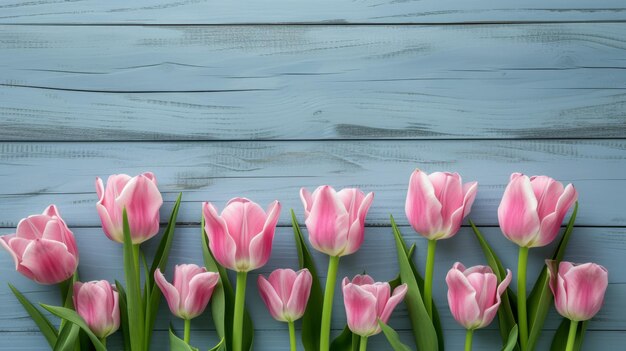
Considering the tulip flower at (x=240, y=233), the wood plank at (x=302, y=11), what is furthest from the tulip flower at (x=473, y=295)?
the wood plank at (x=302, y=11)

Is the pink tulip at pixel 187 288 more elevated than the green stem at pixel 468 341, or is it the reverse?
the pink tulip at pixel 187 288

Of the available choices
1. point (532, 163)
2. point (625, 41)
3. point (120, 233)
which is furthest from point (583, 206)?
point (120, 233)

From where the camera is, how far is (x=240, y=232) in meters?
0.75

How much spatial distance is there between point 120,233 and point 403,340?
37 cm

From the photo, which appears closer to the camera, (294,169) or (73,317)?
(73,317)

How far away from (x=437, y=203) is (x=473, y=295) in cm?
→ 11

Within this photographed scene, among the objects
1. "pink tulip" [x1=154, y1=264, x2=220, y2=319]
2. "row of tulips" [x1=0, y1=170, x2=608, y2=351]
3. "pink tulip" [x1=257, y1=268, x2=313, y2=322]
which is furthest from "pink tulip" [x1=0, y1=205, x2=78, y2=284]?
"pink tulip" [x1=257, y1=268, x2=313, y2=322]

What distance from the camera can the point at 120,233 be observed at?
780mm

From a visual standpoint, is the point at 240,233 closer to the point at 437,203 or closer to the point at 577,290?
the point at 437,203

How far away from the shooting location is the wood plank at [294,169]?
0.84 metres

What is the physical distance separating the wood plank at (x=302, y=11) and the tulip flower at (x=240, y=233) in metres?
0.25

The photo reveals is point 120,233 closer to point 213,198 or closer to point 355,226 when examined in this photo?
point 213,198

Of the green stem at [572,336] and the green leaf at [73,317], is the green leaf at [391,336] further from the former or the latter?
the green leaf at [73,317]

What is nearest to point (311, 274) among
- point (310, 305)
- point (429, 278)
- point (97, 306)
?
point (310, 305)
